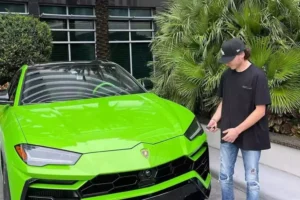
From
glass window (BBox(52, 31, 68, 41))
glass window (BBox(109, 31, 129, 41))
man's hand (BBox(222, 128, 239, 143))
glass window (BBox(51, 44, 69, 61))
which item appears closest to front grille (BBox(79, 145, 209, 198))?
man's hand (BBox(222, 128, 239, 143))

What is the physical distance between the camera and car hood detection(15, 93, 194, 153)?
2.97 meters

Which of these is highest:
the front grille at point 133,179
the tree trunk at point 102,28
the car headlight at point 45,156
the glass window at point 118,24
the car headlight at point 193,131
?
the glass window at point 118,24

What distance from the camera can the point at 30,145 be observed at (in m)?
2.94

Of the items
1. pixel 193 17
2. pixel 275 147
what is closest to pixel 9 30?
pixel 193 17

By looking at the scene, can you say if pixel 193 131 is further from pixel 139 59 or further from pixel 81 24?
pixel 139 59

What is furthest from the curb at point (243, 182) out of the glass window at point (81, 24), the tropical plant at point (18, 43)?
the glass window at point (81, 24)

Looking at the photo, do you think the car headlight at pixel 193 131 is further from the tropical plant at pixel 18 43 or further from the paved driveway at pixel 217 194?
the tropical plant at pixel 18 43

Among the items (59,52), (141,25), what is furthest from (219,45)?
(141,25)

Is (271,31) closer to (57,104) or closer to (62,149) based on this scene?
(57,104)

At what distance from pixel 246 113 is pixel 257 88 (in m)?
0.25

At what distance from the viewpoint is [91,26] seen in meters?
13.3

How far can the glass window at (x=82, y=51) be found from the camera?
1290 centimetres

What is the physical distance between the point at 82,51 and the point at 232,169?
10526mm

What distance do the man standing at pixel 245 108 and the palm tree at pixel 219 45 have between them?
1.89 m
